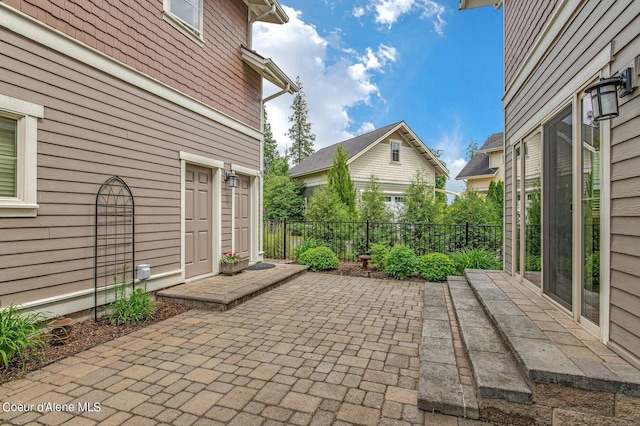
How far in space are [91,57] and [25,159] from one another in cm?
146

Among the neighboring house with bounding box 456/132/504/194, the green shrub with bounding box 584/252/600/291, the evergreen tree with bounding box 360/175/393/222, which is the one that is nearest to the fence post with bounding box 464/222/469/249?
the evergreen tree with bounding box 360/175/393/222

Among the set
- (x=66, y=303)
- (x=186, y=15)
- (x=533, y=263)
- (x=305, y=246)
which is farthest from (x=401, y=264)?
(x=186, y=15)

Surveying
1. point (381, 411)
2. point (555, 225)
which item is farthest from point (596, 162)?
point (381, 411)

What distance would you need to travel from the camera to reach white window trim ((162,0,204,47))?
4867 mm

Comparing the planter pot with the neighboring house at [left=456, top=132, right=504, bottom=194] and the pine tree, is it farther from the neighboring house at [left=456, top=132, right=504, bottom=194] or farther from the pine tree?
the pine tree

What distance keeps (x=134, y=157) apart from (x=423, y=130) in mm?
30711

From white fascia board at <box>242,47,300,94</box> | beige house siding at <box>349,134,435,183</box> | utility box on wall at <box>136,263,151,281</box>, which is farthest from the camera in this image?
beige house siding at <box>349,134,435,183</box>

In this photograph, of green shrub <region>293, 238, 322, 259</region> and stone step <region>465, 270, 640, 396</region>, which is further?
green shrub <region>293, 238, 322, 259</region>

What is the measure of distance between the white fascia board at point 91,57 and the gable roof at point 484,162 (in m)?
17.3

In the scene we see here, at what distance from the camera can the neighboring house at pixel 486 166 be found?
18562 millimetres

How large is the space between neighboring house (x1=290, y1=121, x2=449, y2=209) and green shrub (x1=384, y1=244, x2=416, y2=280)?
7.33 metres

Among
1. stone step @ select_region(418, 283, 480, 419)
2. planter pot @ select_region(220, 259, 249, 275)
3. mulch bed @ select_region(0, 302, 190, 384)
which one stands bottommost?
mulch bed @ select_region(0, 302, 190, 384)

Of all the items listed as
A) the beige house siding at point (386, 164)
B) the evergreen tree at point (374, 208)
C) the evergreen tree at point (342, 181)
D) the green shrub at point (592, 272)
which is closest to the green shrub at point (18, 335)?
the green shrub at point (592, 272)

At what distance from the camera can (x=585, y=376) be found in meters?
1.95
